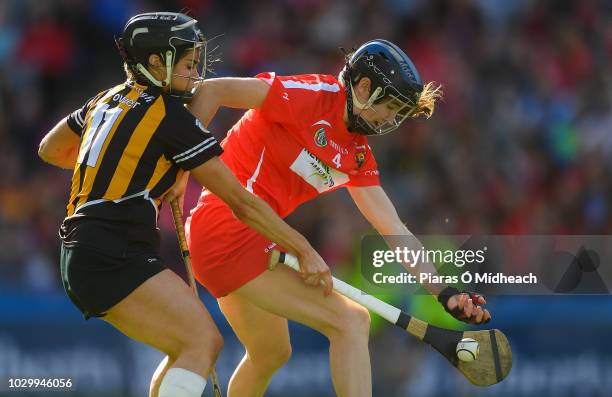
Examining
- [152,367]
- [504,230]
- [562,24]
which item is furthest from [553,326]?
[562,24]

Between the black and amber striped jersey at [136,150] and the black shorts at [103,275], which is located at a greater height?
the black and amber striped jersey at [136,150]

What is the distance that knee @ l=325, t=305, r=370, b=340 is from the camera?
497 centimetres

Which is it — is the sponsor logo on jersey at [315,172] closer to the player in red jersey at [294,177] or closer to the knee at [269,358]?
the player in red jersey at [294,177]

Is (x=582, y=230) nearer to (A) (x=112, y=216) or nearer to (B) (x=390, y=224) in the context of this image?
(B) (x=390, y=224)

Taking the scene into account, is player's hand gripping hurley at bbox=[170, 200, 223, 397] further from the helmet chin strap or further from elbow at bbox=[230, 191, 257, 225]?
the helmet chin strap

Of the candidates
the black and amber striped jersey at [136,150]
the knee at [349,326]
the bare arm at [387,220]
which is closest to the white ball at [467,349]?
the bare arm at [387,220]

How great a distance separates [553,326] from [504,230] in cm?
169

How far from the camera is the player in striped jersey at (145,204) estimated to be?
4.53 meters

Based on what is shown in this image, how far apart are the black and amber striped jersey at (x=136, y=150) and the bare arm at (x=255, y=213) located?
79mm

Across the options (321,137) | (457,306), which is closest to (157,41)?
(321,137)

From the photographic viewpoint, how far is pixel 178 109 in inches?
181

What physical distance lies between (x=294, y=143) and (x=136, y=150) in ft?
3.06

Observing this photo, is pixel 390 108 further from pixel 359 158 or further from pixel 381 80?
pixel 359 158

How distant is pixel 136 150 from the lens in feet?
14.9
